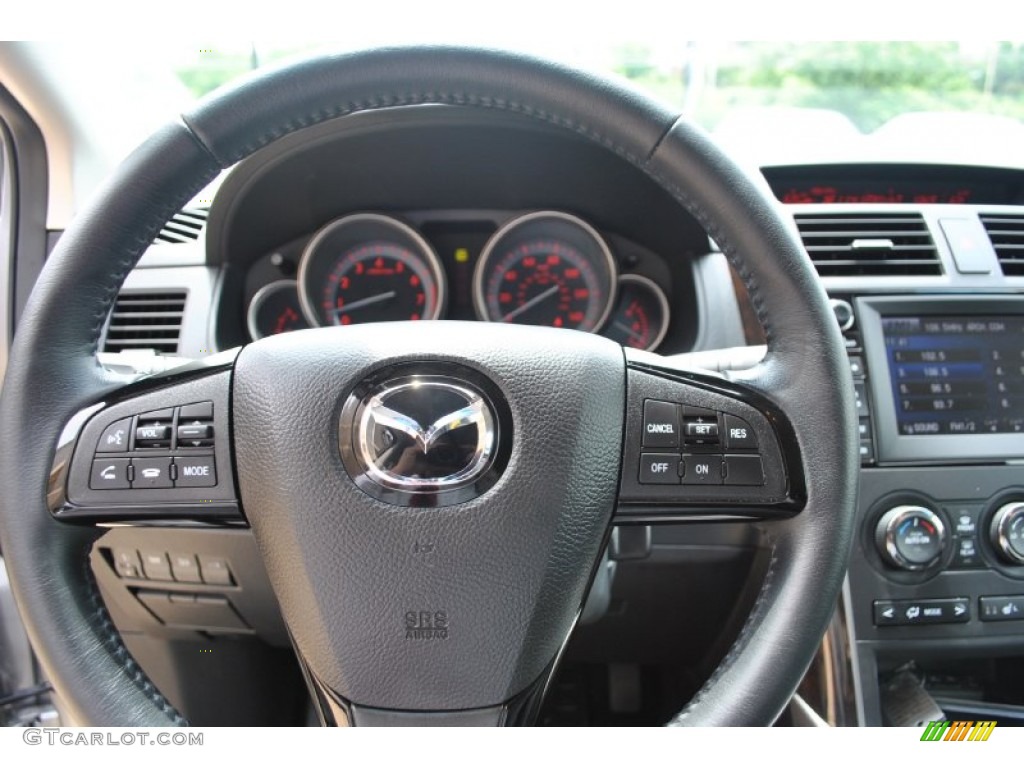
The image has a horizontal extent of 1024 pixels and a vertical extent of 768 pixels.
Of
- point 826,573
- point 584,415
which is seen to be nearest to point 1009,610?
point 826,573

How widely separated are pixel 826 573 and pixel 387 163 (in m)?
1.28

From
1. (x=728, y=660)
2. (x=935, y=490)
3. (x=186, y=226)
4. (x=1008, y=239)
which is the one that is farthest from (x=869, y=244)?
(x=186, y=226)

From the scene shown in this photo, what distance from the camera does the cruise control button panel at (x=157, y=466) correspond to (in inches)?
35.1

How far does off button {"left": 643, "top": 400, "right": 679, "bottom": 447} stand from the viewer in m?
0.90

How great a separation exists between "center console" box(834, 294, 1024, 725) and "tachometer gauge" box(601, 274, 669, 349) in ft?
1.46

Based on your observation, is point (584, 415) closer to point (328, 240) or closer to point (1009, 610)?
point (1009, 610)

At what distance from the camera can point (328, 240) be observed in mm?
1960

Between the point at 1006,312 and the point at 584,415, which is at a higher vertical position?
the point at 1006,312

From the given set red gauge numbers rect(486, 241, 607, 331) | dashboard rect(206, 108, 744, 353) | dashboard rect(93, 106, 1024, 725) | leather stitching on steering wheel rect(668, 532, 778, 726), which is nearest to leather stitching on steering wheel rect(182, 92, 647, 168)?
dashboard rect(93, 106, 1024, 725)

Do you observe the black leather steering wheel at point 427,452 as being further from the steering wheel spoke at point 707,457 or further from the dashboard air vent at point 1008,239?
the dashboard air vent at point 1008,239

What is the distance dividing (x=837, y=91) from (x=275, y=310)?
150 cm

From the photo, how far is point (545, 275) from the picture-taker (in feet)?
6.52

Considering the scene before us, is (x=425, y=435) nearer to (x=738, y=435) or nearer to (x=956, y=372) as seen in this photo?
(x=738, y=435)

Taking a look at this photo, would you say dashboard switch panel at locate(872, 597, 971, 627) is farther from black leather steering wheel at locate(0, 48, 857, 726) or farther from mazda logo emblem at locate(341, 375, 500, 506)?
mazda logo emblem at locate(341, 375, 500, 506)
